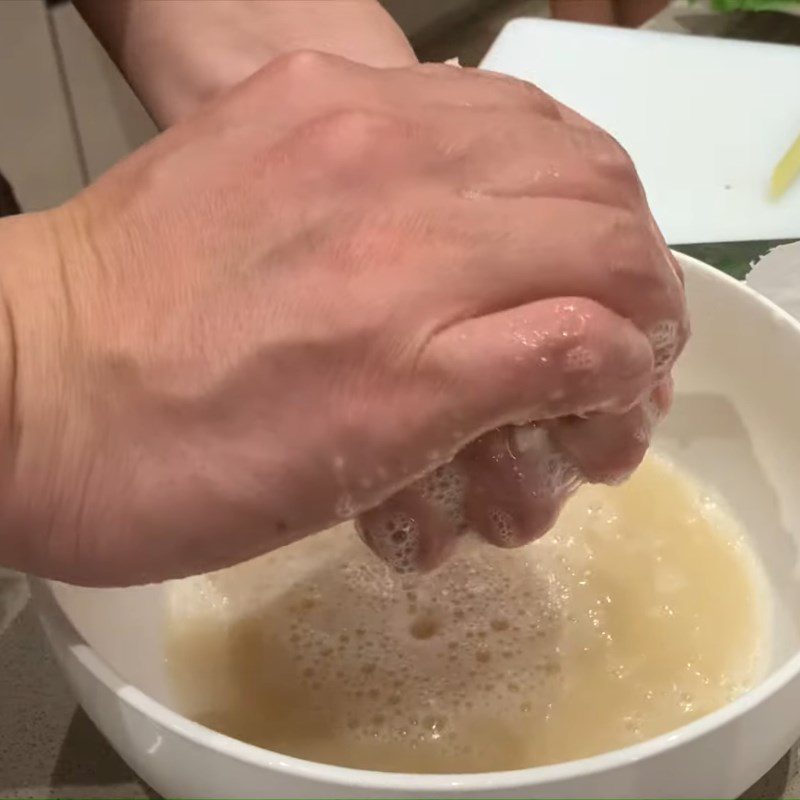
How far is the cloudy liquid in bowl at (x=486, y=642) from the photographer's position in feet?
1.28

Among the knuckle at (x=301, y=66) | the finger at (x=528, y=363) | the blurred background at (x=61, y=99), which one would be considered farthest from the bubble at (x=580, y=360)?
the blurred background at (x=61, y=99)

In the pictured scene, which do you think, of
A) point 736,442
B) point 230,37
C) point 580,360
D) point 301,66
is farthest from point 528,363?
point 230,37

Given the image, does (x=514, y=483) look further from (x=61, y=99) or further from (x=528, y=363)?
(x=61, y=99)

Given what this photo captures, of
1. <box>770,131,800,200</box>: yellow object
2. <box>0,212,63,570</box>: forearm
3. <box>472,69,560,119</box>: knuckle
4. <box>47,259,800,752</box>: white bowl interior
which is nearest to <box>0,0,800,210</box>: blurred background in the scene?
<box>770,131,800,200</box>: yellow object

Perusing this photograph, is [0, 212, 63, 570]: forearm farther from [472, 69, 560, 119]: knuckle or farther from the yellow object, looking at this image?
the yellow object

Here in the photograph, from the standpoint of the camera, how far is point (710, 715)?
0.29 m

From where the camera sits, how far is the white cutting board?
24.5 inches

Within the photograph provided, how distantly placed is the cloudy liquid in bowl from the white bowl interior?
0.5 inches

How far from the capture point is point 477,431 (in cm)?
28

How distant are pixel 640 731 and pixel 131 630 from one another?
0.64 ft

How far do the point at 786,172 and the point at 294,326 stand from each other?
1.51 feet

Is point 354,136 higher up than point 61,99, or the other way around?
point 354,136

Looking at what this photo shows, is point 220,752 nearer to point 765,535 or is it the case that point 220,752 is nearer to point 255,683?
point 255,683

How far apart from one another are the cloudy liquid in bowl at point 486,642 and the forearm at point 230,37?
0.89ft
